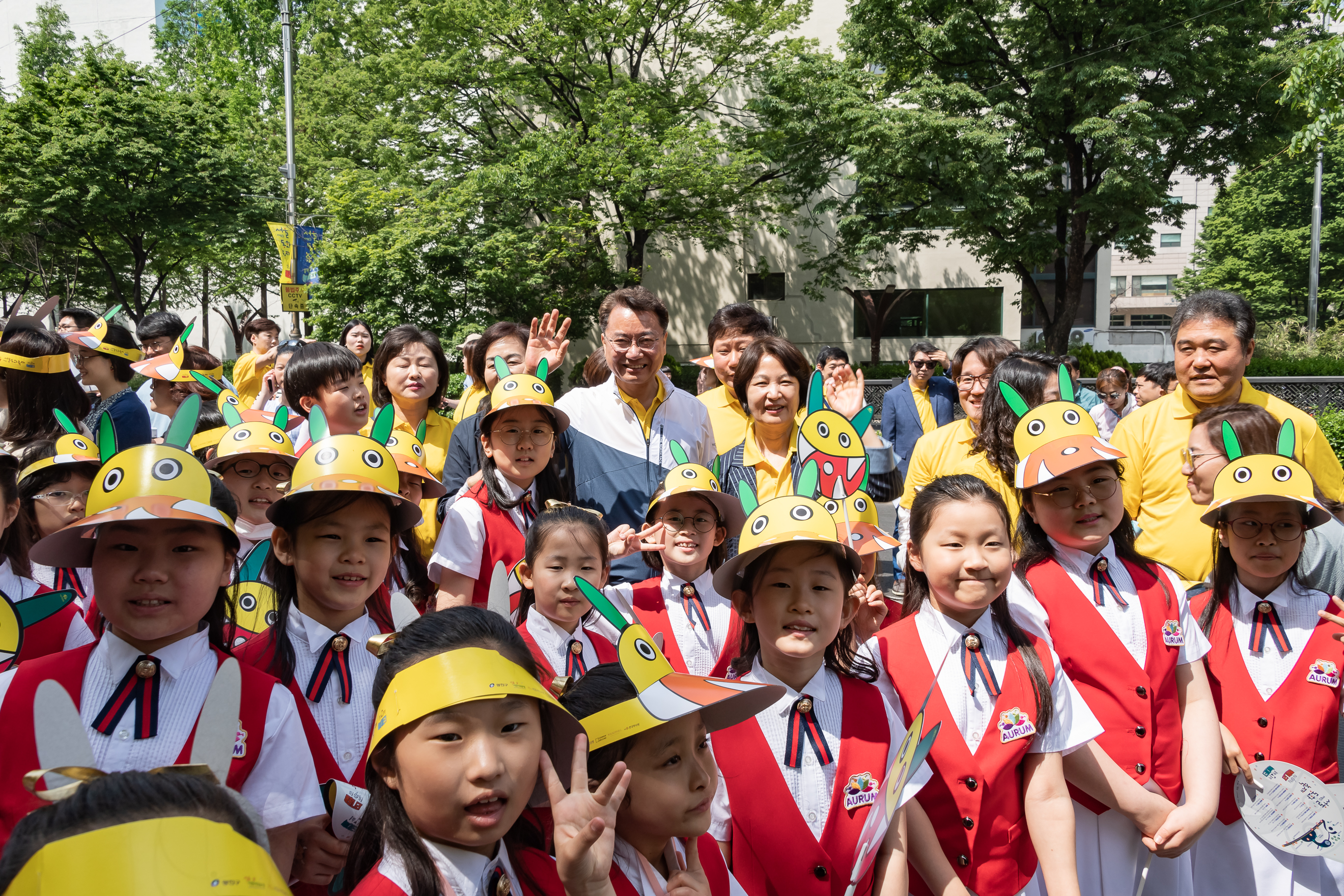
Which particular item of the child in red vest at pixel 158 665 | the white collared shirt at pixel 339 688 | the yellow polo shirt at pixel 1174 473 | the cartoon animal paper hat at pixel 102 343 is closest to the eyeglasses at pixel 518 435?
the white collared shirt at pixel 339 688

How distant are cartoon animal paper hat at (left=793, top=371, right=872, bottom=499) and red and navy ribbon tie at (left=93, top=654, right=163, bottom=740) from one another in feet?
5.83

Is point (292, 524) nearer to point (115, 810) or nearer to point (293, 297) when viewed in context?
point (115, 810)

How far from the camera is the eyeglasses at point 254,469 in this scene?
118 inches

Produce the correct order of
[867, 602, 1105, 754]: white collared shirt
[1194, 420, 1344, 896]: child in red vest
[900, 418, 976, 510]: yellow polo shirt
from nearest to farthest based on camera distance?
[867, 602, 1105, 754]: white collared shirt
[1194, 420, 1344, 896]: child in red vest
[900, 418, 976, 510]: yellow polo shirt

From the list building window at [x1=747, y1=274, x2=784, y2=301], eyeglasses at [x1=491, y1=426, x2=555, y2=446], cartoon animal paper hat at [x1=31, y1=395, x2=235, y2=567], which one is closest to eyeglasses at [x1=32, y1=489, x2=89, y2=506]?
cartoon animal paper hat at [x1=31, y1=395, x2=235, y2=567]

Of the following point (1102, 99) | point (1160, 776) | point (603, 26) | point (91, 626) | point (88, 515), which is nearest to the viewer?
point (88, 515)

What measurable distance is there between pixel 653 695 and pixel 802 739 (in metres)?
0.58

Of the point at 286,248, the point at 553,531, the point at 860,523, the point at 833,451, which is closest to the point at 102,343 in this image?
the point at 553,531

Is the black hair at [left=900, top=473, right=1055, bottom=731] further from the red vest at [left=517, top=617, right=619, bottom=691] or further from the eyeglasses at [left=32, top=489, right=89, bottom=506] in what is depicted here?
the eyeglasses at [left=32, top=489, right=89, bottom=506]

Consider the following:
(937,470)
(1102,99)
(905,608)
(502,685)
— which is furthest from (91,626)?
(1102,99)

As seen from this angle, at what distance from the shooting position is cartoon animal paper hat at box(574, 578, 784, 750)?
159cm

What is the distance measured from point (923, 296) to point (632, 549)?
24718mm

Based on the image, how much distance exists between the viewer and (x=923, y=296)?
85.6 feet

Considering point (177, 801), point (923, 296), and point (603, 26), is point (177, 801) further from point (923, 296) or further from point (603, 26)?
point (923, 296)
